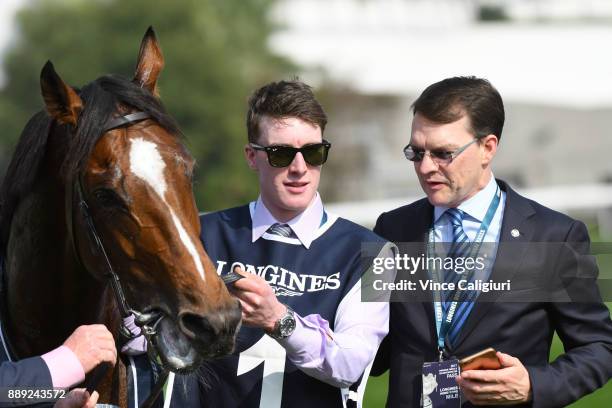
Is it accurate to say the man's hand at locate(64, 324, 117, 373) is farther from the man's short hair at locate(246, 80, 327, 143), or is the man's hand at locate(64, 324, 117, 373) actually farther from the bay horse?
the man's short hair at locate(246, 80, 327, 143)

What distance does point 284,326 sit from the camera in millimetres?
3494

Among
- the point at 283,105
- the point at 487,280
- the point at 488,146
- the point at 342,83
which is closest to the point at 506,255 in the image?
the point at 487,280

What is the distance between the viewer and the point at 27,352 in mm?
3584

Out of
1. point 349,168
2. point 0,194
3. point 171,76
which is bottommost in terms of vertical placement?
point 0,194

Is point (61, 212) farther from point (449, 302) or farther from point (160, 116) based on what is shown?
point (449, 302)

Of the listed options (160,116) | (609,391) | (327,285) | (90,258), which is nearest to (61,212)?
(90,258)

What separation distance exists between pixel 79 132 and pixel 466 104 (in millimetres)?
1510

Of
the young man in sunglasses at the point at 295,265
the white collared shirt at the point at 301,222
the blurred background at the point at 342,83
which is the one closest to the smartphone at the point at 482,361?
the young man in sunglasses at the point at 295,265

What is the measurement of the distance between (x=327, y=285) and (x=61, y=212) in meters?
1.00

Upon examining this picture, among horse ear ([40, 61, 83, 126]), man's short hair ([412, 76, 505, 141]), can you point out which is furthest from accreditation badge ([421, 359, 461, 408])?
horse ear ([40, 61, 83, 126])

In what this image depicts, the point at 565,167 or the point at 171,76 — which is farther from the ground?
the point at 171,76

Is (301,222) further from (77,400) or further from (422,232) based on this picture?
(77,400)

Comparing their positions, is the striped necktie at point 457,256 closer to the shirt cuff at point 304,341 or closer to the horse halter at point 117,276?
the shirt cuff at point 304,341

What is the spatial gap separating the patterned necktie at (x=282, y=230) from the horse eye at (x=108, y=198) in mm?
832
